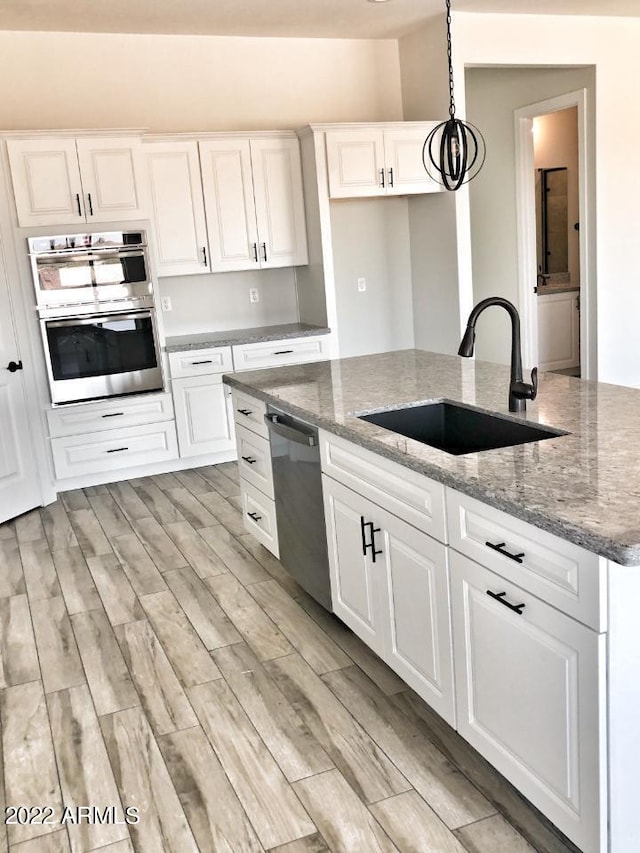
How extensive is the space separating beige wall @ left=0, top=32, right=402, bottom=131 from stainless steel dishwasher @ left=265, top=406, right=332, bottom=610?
316 centimetres

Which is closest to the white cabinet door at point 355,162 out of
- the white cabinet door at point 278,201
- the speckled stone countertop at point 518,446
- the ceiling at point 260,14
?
the white cabinet door at point 278,201

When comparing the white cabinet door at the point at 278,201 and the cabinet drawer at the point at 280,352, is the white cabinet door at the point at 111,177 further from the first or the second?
the cabinet drawer at the point at 280,352

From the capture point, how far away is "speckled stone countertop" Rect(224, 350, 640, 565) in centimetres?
156

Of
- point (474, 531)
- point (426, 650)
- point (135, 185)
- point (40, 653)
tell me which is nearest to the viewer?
point (474, 531)

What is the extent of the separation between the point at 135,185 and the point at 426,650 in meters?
3.84

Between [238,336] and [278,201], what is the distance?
0.99m

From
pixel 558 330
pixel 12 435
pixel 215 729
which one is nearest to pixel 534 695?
pixel 215 729

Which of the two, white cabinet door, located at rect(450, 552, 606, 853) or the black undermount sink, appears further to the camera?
the black undermount sink

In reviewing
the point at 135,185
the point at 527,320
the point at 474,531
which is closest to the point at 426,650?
the point at 474,531

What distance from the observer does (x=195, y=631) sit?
3.14 meters

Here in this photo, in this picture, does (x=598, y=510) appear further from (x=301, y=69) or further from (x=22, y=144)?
(x=301, y=69)

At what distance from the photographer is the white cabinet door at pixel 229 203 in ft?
17.6

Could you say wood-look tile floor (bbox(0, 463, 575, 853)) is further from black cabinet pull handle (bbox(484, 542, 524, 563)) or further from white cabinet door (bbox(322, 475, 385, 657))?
black cabinet pull handle (bbox(484, 542, 524, 563))

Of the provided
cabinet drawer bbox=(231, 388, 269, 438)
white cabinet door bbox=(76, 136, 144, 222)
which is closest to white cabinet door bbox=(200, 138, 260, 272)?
white cabinet door bbox=(76, 136, 144, 222)
